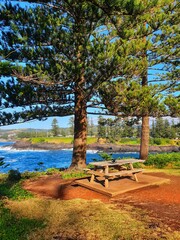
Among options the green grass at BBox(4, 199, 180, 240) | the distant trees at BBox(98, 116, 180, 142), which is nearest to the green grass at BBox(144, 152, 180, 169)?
the green grass at BBox(4, 199, 180, 240)

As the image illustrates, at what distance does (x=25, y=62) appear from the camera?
369 inches

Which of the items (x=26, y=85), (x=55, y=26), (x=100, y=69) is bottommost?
(x=26, y=85)

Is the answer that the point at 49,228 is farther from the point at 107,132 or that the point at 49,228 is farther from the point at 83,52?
the point at 107,132

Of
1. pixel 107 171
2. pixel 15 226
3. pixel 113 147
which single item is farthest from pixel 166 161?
pixel 113 147

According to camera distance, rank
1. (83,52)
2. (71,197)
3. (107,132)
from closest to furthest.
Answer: (71,197), (83,52), (107,132)

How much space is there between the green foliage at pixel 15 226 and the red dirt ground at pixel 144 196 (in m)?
1.82

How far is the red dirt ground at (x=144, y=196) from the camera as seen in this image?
14.6ft

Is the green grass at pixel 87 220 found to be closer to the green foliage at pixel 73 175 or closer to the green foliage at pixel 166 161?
the green foliage at pixel 73 175

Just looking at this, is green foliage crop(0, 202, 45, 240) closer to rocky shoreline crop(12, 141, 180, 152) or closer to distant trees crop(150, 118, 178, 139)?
rocky shoreline crop(12, 141, 180, 152)

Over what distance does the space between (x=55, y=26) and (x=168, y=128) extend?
2738 inches

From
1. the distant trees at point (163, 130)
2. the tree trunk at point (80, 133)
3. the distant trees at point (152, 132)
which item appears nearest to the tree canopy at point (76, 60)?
the tree trunk at point (80, 133)

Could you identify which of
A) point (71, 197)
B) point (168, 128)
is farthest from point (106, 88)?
point (168, 128)

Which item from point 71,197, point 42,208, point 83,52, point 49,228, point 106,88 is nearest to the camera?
point 49,228

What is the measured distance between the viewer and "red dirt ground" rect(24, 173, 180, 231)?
446 cm
